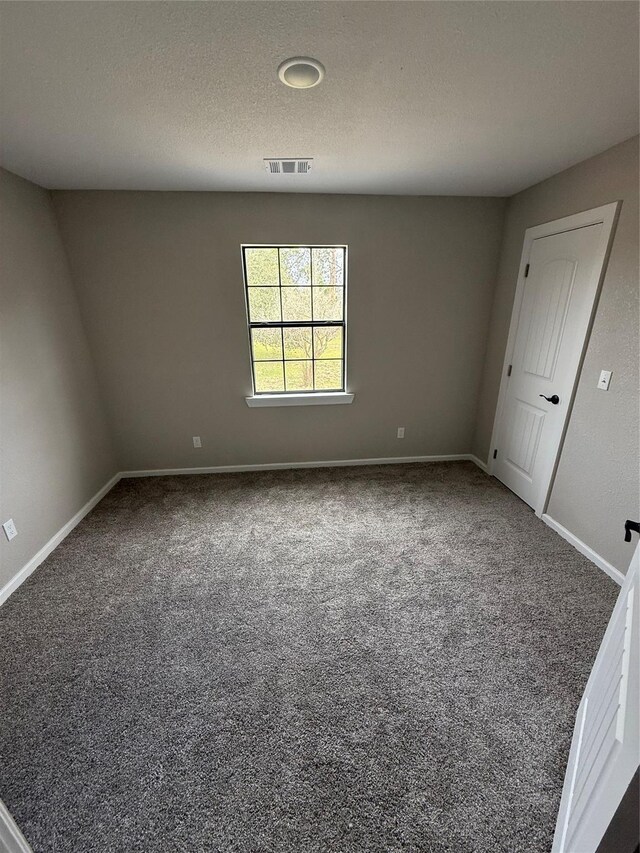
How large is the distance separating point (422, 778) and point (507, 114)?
8.90 feet

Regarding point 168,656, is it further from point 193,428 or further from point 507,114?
point 507,114

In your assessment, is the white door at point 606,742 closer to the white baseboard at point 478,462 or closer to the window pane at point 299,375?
the white baseboard at point 478,462

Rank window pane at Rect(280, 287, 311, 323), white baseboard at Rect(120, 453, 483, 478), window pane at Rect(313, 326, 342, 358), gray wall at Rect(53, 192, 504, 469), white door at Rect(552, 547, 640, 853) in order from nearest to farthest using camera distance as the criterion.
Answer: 1. white door at Rect(552, 547, 640, 853)
2. gray wall at Rect(53, 192, 504, 469)
3. window pane at Rect(280, 287, 311, 323)
4. window pane at Rect(313, 326, 342, 358)
5. white baseboard at Rect(120, 453, 483, 478)

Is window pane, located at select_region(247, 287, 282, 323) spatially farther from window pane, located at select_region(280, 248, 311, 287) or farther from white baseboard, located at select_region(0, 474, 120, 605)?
white baseboard, located at select_region(0, 474, 120, 605)

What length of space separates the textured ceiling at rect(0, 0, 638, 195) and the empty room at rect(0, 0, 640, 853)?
14 mm

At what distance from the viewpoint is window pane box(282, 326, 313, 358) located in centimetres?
303

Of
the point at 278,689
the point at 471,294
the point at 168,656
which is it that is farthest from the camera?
the point at 471,294

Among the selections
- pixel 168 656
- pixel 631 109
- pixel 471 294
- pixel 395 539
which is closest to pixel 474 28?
pixel 631 109

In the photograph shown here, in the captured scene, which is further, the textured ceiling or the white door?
the textured ceiling

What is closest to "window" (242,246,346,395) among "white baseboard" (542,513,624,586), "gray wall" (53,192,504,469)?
"gray wall" (53,192,504,469)

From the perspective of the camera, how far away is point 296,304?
9.73ft

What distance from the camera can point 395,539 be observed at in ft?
7.82

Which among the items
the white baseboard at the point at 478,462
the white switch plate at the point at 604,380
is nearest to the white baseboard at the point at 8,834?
the white switch plate at the point at 604,380

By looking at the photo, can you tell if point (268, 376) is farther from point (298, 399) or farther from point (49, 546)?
point (49, 546)
